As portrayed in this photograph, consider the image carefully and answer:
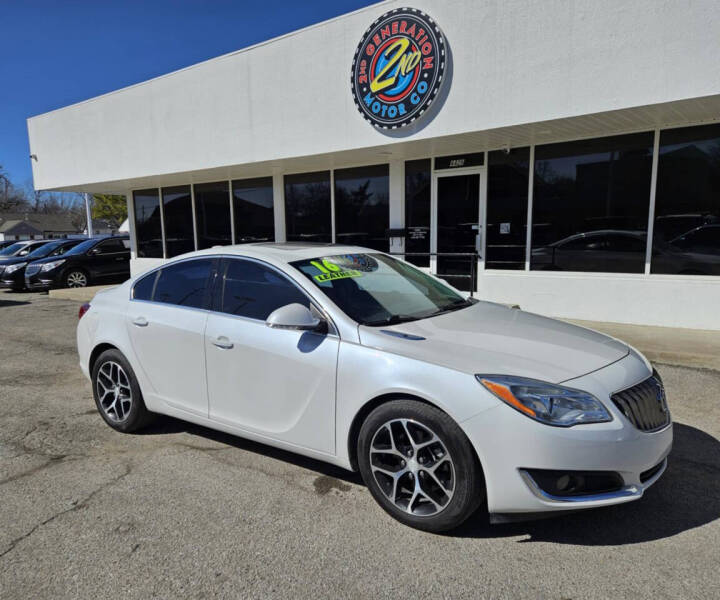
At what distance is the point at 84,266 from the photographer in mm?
15516

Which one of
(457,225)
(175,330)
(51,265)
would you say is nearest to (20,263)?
(51,265)

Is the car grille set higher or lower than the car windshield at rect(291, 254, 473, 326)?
lower

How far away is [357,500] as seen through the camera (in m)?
3.11

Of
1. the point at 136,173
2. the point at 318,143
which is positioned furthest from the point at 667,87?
the point at 136,173

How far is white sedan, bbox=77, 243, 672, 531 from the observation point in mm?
2490

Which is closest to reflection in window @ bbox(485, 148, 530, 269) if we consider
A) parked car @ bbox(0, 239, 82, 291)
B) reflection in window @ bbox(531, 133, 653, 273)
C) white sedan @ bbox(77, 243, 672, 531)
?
reflection in window @ bbox(531, 133, 653, 273)

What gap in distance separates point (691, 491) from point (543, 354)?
4.65ft

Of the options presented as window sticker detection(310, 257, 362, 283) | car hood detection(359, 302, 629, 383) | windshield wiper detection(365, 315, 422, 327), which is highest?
window sticker detection(310, 257, 362, 283)

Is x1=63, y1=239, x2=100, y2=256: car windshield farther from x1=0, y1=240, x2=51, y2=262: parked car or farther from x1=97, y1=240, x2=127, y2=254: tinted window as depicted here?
x1=0, y1=240, x2=51, y2=262: parked car

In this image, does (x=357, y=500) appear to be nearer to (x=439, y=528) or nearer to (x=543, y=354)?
(x=439, y=528)

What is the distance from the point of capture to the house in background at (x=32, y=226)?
78312mm

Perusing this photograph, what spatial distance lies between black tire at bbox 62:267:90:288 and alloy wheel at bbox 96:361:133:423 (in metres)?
12.6

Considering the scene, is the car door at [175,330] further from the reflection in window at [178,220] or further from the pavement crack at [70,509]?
the reflection in window at [178,220]

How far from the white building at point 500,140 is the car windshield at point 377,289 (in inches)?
167
